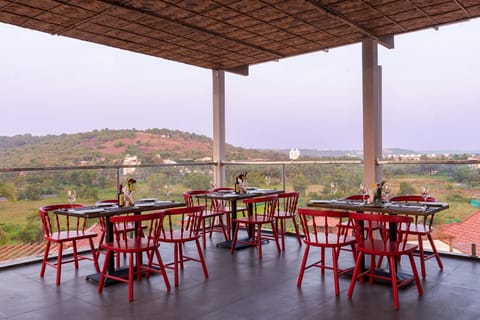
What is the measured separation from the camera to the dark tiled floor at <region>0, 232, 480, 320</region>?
3408mm

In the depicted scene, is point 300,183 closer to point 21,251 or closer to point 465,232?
point 465,232

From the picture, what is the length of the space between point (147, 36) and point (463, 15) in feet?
13.8

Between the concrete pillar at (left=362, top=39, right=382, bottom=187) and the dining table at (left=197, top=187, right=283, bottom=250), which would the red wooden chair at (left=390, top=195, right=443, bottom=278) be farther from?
the dining table at (left=197, top=187, right=283, bottom=250)

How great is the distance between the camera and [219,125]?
8.18 meters

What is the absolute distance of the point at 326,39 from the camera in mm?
6207

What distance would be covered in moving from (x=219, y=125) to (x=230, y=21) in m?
3.05

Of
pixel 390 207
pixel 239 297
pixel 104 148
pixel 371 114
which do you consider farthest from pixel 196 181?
pixel 104 148

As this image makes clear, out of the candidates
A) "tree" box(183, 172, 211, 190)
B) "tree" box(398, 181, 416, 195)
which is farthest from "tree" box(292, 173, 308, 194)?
"tree" box(183, 172, 211, 190)

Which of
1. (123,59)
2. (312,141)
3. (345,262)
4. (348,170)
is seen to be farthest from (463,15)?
(123,59)

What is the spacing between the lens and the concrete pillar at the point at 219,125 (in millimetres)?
8141

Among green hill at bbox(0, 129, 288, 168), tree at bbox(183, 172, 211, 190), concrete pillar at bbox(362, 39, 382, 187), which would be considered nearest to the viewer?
concrete pillar at bbox(362, 39, 382, 187)

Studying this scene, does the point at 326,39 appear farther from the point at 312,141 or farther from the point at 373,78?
the point at 312,141

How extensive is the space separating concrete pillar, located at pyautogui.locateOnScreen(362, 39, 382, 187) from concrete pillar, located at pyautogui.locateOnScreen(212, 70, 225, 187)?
2.95 meters

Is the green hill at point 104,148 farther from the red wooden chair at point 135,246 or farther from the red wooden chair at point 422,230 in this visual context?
the red wooden chair at point 135,246
